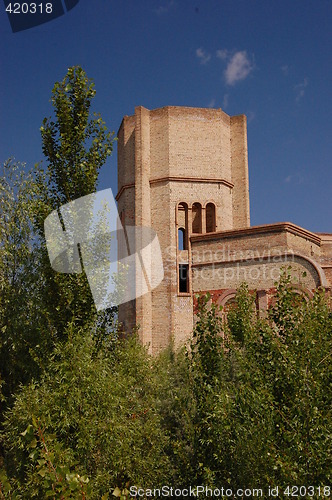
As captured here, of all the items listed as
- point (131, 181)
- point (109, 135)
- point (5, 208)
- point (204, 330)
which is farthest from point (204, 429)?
point (131, 181)

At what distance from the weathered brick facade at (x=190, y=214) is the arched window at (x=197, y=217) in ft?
0.15

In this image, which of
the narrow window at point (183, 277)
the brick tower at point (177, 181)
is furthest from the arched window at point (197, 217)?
the narrow window at point (183, 277)

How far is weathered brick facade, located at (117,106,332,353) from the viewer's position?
1891 cm

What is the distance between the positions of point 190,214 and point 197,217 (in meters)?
1.04

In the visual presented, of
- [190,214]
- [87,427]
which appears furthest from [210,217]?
[87,427]

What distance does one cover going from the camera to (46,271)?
28.0 feet

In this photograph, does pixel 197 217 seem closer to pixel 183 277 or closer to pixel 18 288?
pixel 183 277

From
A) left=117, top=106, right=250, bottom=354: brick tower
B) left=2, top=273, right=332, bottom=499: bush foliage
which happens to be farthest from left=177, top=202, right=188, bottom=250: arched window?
left=2, top=273, right=332, bottom=499: bush foliage

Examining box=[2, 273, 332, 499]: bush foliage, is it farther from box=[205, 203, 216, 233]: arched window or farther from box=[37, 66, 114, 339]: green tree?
box=[205, 203, 216, 233]: arched window

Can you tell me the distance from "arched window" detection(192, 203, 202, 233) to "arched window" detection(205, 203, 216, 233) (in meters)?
0.48

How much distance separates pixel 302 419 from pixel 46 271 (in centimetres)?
528

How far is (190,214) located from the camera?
2256 cm

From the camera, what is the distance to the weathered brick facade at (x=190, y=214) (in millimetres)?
18906

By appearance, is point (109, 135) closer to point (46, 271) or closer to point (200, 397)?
point (46, 271)
